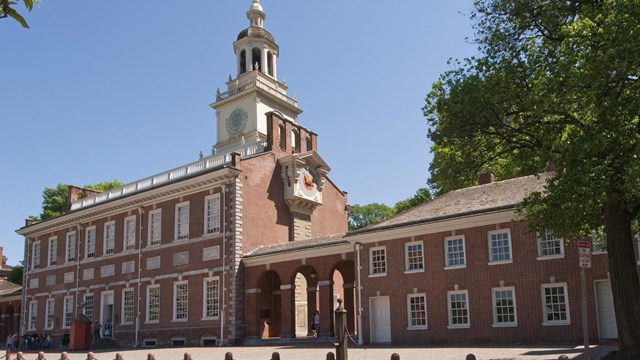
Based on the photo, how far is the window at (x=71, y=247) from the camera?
1836 inches

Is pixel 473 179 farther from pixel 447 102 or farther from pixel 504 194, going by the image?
pixel 504 194

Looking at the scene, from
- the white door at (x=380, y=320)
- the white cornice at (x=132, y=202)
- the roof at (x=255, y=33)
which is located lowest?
the white door at (x=380, y=320)

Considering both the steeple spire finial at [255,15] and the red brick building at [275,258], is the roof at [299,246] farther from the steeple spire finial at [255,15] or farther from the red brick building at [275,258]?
the steeple spire finial at [255,15]

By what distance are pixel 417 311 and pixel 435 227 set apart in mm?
3666

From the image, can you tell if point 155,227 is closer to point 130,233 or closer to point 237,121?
point 130,233

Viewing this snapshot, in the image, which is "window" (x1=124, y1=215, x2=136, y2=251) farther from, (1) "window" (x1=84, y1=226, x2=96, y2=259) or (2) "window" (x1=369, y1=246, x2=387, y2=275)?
(2) "window" (x1=369, y1=246, x2=387, y2=275)

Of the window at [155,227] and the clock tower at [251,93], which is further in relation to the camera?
the clock tower at [251,93]

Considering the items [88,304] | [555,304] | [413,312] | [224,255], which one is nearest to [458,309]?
[413,312]

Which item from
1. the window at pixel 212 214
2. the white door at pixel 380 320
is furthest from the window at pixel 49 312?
the white door at pixel 380 320

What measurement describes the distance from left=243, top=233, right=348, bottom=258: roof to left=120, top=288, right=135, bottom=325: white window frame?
391 inches

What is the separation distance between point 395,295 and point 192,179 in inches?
604

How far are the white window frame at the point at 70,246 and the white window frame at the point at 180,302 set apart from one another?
12433mm

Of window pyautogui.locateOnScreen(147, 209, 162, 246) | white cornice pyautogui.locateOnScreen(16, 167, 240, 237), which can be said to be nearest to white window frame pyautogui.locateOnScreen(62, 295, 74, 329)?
white cornice pyautogui.locateOnScreen(16, 167, 240, 237)

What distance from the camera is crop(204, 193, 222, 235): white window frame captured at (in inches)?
1435
